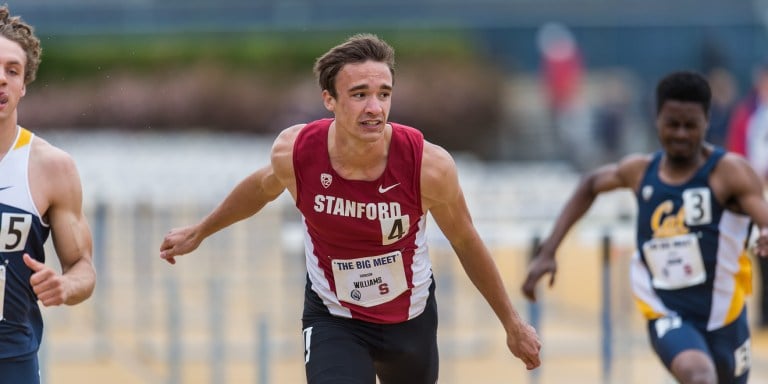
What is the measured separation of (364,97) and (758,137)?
9140 millimetres

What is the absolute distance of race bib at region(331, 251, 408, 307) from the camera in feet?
22.2

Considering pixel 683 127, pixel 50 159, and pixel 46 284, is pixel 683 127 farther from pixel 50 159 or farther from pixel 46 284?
pixel 46 284

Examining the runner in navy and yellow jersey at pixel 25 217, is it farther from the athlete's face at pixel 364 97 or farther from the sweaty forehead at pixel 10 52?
the athlete's face at pixel 364 97

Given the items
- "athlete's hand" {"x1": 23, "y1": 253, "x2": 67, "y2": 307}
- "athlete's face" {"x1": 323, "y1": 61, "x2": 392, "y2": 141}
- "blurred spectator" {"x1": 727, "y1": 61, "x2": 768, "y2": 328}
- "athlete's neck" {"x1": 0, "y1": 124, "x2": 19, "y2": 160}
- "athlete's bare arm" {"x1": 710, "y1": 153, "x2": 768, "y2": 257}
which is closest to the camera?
"athlete's hand" {"x1": 23, "y1": 253, "x2": 67, "y2": 307}

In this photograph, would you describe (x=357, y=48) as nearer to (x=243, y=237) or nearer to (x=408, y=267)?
(x=408, y=267)

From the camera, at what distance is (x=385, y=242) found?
22.0 ft

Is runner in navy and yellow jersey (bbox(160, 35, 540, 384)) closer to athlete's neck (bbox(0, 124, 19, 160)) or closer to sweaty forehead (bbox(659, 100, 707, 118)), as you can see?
athlete's neck (bbox(0, 124, 19, 160))

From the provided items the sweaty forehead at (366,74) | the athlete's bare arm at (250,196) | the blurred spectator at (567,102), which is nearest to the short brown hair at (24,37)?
the athlete's bare arm at (250,196)

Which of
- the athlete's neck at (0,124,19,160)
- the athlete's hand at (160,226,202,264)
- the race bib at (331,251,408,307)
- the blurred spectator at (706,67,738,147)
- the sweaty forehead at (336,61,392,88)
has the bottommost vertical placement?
the race bib at (331,251,408,307)

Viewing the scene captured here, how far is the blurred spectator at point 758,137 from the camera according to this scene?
14.8 m

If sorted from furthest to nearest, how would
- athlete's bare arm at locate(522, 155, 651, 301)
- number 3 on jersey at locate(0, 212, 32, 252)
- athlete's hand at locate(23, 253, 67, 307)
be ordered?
athlete's bare arm at locate(522, 155, 651, 301), number 3 on jersey at locate(0, 212, 32, 252), athlete's hand at locate(23, 253, 67, 307)

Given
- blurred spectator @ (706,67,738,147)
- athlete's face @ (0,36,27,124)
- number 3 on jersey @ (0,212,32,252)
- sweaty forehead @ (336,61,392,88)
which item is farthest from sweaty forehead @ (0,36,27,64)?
blurred spectator @ (706,67,738,147)

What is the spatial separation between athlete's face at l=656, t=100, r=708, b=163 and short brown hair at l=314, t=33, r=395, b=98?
6.68 ft

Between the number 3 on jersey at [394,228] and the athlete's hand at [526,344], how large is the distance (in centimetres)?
65
